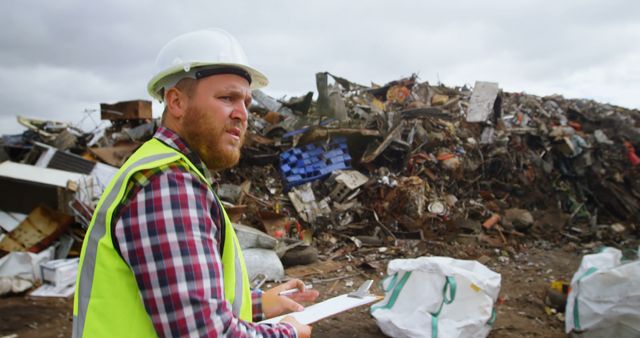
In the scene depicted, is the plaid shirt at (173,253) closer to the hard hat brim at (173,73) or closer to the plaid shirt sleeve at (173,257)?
the plaid shirt sleeve at (173,257)

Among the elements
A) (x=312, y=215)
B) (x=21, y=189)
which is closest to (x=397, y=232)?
(x=312, y=215)

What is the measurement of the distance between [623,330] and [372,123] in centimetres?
778

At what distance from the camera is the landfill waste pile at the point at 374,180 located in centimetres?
659

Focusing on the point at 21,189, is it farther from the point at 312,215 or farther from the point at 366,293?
the point at 366,293

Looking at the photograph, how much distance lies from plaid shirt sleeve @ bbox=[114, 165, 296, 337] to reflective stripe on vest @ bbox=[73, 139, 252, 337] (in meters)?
0.04

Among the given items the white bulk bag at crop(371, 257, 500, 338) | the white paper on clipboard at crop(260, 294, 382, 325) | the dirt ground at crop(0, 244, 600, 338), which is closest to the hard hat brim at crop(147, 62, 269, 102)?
the white paper on clipboard at crop(260, 294, 382, 325)

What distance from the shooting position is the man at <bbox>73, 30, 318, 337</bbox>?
2.84 feet

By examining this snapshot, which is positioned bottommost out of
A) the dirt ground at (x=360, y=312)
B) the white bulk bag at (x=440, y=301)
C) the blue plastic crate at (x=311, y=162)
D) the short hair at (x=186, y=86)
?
the dirt ground at (x=360, y=312)

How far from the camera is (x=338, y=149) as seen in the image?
9508 millimetres

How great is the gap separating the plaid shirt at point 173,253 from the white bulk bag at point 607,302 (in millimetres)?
3514

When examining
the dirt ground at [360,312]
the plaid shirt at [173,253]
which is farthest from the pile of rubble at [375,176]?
the plaid shirt at [173,253]

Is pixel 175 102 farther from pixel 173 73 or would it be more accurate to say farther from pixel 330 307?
pixel 330 307

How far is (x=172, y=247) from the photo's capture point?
863 millimetres

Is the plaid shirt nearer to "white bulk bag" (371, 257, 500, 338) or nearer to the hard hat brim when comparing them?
the hard hat brim
